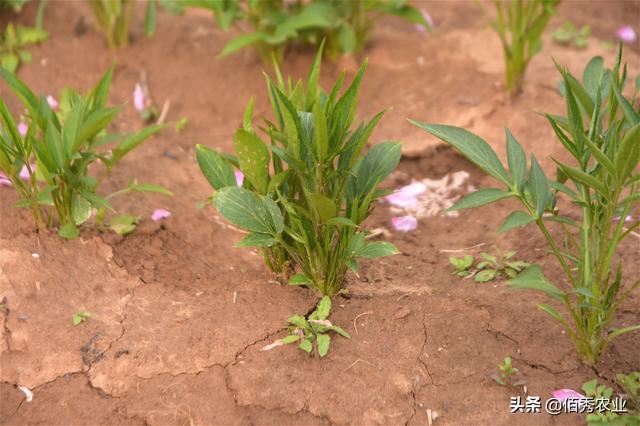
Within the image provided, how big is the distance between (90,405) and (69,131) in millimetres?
768

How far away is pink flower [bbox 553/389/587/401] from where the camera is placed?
6.01 ft

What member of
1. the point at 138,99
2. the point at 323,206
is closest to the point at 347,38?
the point at 138,99

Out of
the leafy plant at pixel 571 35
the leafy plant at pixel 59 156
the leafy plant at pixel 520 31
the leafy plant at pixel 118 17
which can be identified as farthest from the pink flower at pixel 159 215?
the leafy plant at pixel 571 35

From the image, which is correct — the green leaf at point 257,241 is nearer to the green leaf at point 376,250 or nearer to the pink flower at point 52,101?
the green leaf at point 376,250

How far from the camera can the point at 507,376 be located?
6.19 ft

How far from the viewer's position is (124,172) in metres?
2.81

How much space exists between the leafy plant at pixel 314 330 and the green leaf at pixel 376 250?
18 cm

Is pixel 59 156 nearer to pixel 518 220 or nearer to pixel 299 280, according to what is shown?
pixel 299 280

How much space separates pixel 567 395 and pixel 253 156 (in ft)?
3.08

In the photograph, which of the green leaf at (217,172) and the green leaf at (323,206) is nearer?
the green leaf at (323,206)

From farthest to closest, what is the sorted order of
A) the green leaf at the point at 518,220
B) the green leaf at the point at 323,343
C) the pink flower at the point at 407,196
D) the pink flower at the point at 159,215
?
the pink flower at the point at 407,196, the pink flower at the point at 159,215, the green leaf at the point at 323,343, the green leaf at the point at 518,220

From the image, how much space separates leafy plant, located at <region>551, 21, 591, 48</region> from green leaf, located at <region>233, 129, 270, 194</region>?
222 centimetres

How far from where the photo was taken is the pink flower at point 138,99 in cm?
344

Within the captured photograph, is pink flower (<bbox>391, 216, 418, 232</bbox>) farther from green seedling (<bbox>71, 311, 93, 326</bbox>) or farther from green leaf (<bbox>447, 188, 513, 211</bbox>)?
green seedling (<bbox>71, 311, 93, 326</bbox>)
